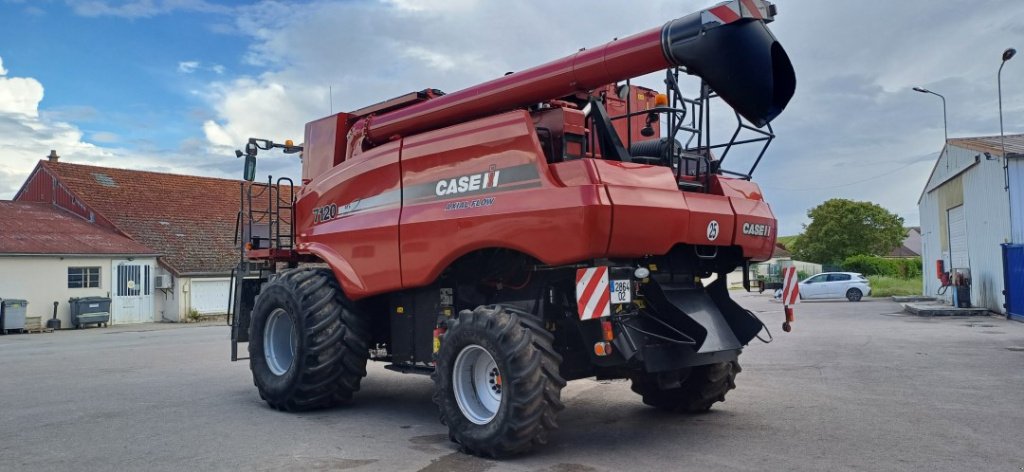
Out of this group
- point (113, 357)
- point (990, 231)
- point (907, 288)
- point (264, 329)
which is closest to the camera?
point (264, 329)

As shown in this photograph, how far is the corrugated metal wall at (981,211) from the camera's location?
21.7m

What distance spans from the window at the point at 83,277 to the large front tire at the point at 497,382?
81.9 ft

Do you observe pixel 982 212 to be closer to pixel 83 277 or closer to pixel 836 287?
pixel 836 287

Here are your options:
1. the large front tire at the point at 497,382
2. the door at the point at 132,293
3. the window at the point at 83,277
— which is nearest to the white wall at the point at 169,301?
the door at the point at 132,293

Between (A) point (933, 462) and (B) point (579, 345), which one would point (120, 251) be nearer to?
(B) point (579, 345)

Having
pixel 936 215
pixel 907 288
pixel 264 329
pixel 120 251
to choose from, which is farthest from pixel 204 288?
pixel 907 288

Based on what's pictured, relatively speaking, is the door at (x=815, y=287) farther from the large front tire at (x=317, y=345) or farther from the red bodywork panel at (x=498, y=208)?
the large front tire at (x=317, y=345)

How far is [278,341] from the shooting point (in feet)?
30.4

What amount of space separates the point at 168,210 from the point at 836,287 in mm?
28493

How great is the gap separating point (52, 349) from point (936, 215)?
1130 inches

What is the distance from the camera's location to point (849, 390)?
31.1 feet

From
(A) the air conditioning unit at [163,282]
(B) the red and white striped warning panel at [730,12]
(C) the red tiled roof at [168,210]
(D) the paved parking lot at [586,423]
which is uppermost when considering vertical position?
(C) the red tiled roof at [168,210]

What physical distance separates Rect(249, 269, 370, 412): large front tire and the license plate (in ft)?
11.0

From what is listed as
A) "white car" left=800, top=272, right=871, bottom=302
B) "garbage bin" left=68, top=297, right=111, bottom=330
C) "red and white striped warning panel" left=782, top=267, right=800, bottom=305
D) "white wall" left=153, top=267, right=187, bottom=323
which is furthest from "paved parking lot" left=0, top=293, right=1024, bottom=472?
"white car" left=800, top=272, right=871, bottom=302
